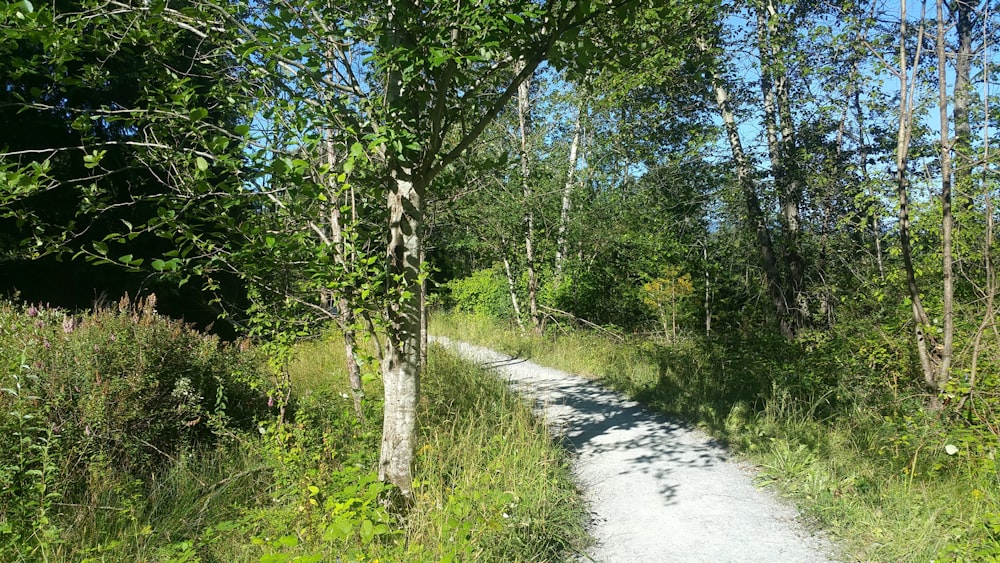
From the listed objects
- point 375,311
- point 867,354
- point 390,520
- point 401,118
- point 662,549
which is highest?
point 401,118

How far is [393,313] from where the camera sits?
3436mm

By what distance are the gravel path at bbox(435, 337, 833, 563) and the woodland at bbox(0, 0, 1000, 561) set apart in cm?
26

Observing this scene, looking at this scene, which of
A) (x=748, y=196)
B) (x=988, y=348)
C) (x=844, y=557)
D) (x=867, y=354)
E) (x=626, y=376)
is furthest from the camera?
(x=748, y=196)

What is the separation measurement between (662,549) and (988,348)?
3.60m

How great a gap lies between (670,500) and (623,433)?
166cm

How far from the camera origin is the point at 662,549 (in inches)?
135

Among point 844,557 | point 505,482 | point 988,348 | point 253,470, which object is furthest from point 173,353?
point 988,348

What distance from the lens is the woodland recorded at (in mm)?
3000

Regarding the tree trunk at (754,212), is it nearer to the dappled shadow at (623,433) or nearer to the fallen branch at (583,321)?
the fallen branch at (583,321)

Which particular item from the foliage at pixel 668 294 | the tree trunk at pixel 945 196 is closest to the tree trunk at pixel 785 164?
the foliage at pixel 668 294

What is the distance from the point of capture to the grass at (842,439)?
3.31 m

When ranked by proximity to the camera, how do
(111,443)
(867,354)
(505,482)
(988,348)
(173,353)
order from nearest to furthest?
1. (505,482)
2. (111,443)
3. (988,348)
4. (173,353)
5. (867,354)

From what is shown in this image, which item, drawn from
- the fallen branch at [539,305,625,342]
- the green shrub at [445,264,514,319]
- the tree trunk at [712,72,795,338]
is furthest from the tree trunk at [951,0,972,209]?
the green shrub at [445,264,514,319]

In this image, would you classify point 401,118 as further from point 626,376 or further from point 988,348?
point 626,376
